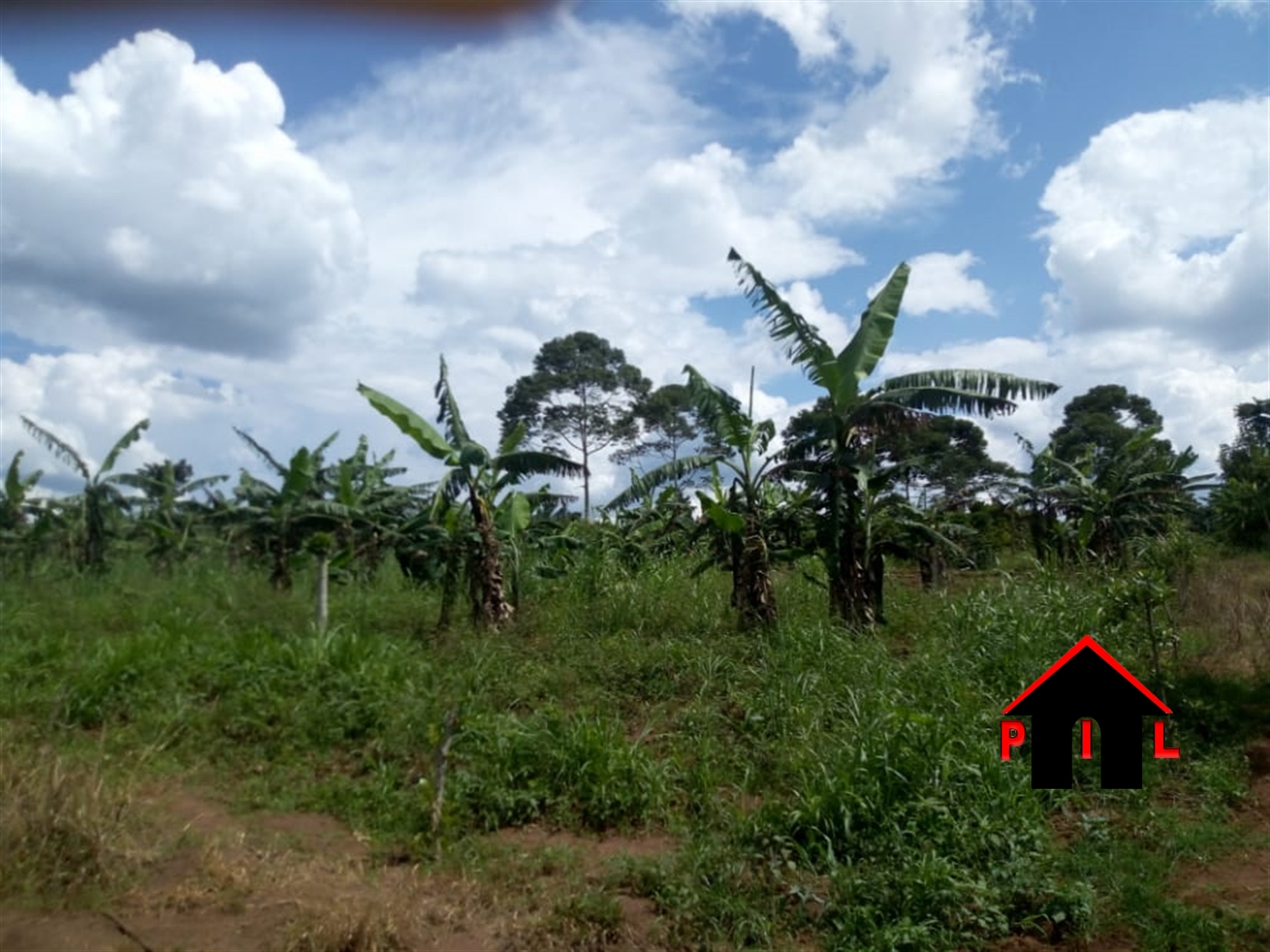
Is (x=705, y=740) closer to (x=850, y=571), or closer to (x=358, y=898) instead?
(x=358, y=898)

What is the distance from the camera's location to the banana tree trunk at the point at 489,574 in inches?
375

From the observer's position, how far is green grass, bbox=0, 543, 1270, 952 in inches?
187

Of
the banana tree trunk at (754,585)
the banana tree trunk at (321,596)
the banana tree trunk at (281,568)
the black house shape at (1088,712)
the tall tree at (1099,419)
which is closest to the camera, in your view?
the black house shape at (1088,712)

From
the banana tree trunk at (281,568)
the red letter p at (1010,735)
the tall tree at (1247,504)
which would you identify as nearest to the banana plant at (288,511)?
the banana tree trunk at (281,568)

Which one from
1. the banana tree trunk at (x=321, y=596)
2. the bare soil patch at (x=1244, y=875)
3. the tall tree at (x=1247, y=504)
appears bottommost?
the bare soil patch at (x=1244, y=875)

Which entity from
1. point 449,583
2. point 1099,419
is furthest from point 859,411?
point 1099,419

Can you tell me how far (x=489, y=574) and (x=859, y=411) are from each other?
12.4 feet

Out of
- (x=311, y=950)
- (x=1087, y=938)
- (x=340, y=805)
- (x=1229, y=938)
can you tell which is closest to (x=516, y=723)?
(x=340, y=805)

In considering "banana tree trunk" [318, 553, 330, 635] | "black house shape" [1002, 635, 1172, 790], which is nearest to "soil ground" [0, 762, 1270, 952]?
"black house shape" [1002, 635, 1172, 790]

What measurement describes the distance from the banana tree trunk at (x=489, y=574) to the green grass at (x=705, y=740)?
0.21 m

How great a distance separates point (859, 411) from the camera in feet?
30.1

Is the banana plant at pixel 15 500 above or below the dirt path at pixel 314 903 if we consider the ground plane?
above

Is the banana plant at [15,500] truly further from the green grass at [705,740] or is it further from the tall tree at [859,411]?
the tall tree at [859,411]

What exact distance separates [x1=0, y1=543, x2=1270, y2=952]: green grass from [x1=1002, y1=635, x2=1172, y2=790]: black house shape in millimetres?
174
